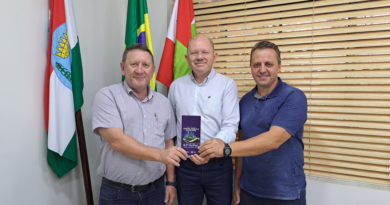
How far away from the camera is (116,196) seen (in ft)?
4.39

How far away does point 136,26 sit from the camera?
1962mm

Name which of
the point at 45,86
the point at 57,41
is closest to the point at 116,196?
the point at 45,86

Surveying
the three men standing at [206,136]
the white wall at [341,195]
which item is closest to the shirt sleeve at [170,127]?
the three men standing at [206,136]

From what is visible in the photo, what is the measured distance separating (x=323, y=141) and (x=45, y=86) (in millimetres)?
1989

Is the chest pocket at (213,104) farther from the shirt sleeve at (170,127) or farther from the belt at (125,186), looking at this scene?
the belt at (125,186)

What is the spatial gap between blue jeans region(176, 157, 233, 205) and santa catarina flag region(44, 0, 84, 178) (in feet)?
2.64

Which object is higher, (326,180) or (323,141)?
(323,141)

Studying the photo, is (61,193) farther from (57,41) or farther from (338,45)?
(338,45)

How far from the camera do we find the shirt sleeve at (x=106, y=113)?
1267 millimetres

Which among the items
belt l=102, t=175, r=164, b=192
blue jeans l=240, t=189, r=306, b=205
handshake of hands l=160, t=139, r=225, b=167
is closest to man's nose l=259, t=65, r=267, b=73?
handshake of hands l=160, t=139, r=225, b=167

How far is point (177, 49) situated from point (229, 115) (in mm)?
777

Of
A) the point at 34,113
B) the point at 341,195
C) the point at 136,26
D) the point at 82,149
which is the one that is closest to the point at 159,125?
the point at 82,149

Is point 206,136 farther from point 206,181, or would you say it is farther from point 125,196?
point 125,196

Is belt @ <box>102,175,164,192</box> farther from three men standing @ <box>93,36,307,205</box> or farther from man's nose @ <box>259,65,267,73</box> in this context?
man's nose @ <box>259,65,267,73</box>
